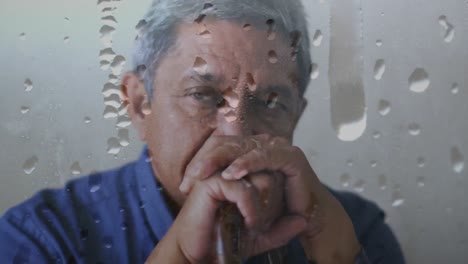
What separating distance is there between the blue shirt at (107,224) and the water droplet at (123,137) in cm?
1

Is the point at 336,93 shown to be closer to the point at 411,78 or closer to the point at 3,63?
the point at 411,78

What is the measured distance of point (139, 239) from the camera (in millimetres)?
352

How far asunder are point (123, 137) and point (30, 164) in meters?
0.07

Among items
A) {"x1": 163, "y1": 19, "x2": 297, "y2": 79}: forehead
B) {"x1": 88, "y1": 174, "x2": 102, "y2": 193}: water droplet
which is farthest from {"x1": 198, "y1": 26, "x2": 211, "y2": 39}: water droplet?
{"x1": 88, "y1": 174, "x2": 102, "y2": 193}: water droplet

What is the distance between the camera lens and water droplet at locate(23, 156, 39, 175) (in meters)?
0.38

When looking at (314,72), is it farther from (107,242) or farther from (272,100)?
(107,242)

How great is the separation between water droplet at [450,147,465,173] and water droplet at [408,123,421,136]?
1.2 inches

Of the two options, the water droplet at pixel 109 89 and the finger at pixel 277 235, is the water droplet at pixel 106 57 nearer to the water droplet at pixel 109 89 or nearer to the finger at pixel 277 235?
the water droplet at pixel 109 89

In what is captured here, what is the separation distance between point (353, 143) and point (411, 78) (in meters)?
0.06

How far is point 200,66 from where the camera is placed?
0.34 metres

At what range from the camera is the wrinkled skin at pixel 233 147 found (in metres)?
0.32

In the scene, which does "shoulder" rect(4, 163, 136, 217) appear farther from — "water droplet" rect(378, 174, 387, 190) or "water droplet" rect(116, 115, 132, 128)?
"water droplet" rect(378, 174, 387, 190)

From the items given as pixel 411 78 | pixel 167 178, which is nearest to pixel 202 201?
pixel 167 178

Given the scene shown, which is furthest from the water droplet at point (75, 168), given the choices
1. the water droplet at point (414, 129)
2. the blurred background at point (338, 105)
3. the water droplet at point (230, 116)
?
the water droplet at point (414, 129)
